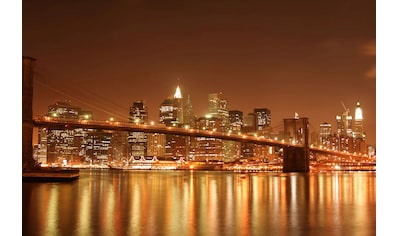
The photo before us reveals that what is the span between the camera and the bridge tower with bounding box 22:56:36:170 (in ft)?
55.6

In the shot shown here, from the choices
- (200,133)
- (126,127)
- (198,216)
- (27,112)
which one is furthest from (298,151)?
(198,216)

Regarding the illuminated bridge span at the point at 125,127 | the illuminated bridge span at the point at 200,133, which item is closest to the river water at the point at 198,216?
the illuminated bridge span at the point at 125,127

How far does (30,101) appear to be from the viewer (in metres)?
18.4

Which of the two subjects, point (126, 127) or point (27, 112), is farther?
point (126, 127)

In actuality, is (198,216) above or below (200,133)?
below

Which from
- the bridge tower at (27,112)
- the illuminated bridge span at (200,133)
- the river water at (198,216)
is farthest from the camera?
the illuminated bridge span at (200,133)

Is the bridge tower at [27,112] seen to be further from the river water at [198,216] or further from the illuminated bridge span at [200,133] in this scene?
the river water at [198,216]

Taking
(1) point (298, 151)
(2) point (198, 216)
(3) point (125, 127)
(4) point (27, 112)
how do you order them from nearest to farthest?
(2) point (198, 216), (4) point (27, 112), (3) point (125, 127), (1) point (298, 151)

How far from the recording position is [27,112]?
58.4 feet

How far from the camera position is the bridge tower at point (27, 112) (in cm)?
1694

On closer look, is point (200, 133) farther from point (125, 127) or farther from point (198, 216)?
point (198, 216)

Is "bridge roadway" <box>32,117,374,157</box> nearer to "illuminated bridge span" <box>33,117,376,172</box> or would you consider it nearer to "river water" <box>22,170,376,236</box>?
"illuminated bridge span" <box>33,117,376,172</box>
